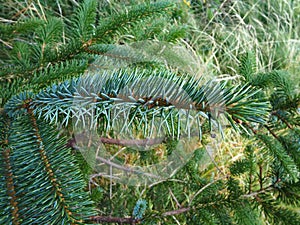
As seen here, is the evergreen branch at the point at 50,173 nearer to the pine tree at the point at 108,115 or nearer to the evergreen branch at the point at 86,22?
the pine tree at the point at 108,115

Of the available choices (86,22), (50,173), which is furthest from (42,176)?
(86,22)

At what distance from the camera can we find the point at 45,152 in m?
0.39

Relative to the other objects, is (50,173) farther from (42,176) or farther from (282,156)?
(282,156)

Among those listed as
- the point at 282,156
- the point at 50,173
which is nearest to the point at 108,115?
the point at 50,173

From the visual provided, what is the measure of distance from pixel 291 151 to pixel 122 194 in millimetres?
614

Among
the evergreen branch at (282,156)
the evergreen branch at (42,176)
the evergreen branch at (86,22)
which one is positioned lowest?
the evergreen branch at (282,156)

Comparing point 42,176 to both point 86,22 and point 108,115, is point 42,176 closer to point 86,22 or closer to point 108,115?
point 108,115

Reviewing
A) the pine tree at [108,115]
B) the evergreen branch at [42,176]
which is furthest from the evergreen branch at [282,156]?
the evergreen branch at [42,176]

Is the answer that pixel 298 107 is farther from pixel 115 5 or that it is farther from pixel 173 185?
pixel 115 5

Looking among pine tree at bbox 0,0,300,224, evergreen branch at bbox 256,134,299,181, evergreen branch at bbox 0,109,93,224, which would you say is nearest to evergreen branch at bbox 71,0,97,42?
pine tree at bbox 0,0,300,224

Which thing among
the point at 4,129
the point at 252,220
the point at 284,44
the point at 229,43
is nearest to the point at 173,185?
the point at 252,220

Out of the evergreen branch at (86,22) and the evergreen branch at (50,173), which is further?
the evergreen branch at (86,22)

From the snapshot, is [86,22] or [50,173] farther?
[86,22]

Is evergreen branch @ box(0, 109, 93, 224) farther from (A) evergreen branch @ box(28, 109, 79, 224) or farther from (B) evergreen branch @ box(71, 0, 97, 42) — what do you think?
(B) evergreen branch @ box(71, 0, 97, 42)
